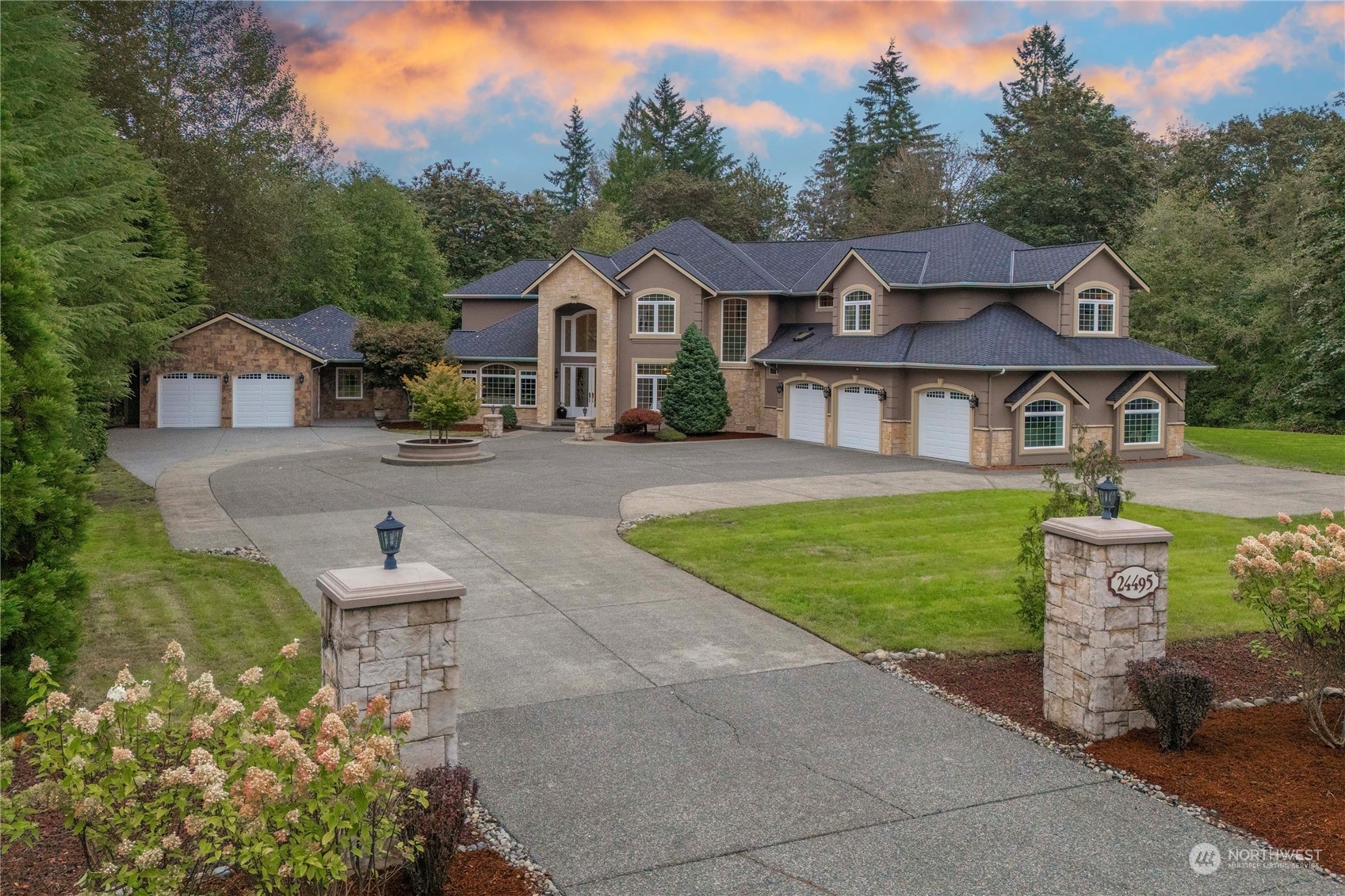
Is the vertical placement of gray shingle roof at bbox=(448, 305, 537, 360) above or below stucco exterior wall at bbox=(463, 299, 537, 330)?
below

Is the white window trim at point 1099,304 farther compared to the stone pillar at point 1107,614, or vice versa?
the white window trim at point 1099,304

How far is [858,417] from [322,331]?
2453 centimetres

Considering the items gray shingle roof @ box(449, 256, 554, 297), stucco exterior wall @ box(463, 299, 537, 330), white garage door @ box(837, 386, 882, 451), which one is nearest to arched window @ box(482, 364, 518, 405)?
stucco exterior wall @ box(463, 299, 537, 330)

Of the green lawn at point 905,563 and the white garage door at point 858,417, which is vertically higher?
the white garage door at point 858,417

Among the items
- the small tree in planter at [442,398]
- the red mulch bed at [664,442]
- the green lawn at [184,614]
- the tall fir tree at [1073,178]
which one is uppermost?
the tall fir tree at [1073,178]

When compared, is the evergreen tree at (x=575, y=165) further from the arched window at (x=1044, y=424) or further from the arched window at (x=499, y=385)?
the arched window at (x=1044, y=424)

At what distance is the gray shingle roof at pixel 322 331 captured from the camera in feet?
127

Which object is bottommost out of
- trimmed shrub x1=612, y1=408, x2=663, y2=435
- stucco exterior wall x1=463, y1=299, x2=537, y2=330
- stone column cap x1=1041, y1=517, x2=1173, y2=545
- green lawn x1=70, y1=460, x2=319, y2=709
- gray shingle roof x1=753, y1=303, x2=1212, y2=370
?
green lawn x1=70, y1=460, x2=319, y2=709

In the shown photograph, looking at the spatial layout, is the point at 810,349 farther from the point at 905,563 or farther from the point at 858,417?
the point at 905,563

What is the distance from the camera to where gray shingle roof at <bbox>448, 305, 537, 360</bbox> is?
3791cm

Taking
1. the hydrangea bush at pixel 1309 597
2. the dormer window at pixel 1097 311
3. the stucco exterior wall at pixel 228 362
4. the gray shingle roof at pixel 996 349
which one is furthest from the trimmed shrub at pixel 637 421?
the hydrangea bush at pixel 1309 597

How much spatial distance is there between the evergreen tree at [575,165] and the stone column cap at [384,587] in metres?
76.9

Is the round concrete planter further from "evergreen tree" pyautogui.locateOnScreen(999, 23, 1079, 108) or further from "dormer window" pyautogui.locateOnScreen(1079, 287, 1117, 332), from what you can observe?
"evergreen tree" pyautogui.locateOnScreen(999, 23, 1079, 108)

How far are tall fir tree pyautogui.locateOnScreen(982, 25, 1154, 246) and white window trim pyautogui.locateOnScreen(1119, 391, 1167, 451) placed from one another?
21176 mm
